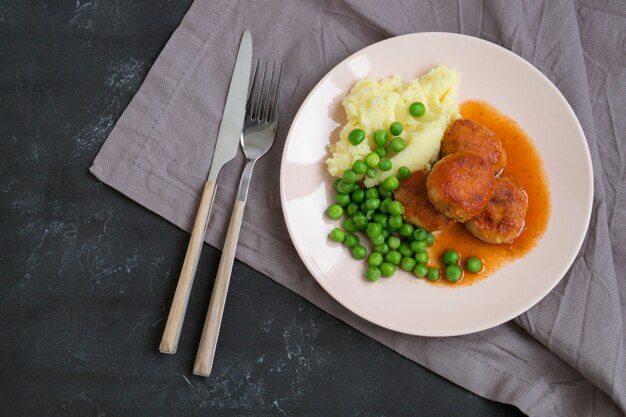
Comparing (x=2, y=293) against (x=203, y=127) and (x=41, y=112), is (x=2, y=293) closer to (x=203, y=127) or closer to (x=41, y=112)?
(x=41, y=112)

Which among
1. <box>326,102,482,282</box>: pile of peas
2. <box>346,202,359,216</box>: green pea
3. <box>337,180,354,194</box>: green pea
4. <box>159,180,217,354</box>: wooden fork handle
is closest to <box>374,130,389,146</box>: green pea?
<box>326,102,482,282</box>: pile of peas

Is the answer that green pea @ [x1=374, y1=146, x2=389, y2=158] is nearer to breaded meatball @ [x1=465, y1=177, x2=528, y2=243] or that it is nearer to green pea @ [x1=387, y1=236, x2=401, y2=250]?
green pea @ [x1=387, y1=236, x2=401, y2=250]

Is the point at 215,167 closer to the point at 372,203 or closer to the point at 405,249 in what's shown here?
the point at 372,203

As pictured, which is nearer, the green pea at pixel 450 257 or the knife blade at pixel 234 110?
the green pea at pixel 450 257

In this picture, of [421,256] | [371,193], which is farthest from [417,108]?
[421,256]

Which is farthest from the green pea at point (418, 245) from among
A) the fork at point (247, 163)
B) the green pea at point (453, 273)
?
the fork at point (247, 163)

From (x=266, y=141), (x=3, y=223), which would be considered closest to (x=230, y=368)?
(x=266, y=141)

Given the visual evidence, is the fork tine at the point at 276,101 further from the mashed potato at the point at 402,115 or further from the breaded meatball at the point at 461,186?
the breaded meatball at the point at 461,186

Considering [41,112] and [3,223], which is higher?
[41,112]
